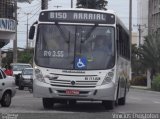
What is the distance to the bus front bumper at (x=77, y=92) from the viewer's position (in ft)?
64.4

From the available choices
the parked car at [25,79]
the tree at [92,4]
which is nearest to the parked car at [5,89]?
the parked car at [25,79]

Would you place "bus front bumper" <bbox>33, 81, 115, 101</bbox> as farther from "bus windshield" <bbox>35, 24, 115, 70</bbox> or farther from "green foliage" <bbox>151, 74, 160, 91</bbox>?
"green foliage" <bbox>151, 74, 160, 91</bbox>

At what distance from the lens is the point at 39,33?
20.3 meters

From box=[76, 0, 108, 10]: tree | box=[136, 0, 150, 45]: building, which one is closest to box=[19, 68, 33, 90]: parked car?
box=[76, 0, 108, 10]: tree

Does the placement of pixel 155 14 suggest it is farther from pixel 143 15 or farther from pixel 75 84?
pixel 75 84

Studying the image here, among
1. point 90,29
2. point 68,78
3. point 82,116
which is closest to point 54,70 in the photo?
point 68,78

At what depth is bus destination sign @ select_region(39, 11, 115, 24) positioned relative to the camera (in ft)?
67.2

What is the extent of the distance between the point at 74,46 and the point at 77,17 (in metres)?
1.15

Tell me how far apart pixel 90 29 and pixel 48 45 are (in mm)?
1599

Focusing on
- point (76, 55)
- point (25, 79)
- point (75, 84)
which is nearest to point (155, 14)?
point (25, 79)

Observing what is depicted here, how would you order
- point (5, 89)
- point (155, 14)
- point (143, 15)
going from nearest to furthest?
point (5, 89) → point (155, 14) → point (143, 15)

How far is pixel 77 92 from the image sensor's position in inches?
774

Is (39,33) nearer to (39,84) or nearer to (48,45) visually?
(48,45)

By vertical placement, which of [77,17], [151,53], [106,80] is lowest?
[151,53]
